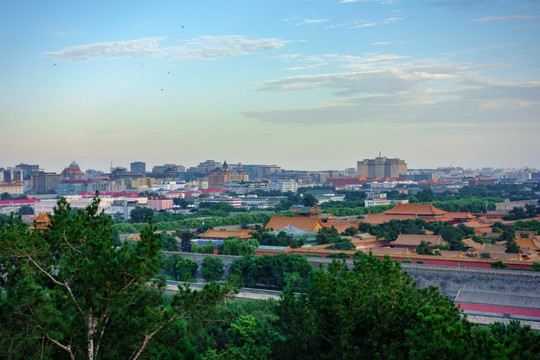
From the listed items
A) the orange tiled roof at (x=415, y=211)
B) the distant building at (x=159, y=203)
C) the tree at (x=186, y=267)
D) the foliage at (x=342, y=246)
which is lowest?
the tree at (x=186, y=267)

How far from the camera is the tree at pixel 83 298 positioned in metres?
8.27

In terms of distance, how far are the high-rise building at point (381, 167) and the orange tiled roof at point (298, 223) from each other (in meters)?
107

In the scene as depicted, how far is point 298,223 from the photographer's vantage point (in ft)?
120

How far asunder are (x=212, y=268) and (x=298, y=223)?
11.2 m

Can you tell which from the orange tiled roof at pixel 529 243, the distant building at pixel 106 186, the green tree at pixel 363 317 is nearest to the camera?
the green tree at pixel 363 317

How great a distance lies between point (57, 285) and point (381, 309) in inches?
158

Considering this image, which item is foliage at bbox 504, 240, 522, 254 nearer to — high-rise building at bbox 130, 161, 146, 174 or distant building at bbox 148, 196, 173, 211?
distant building at bbox 148, 196, 173, 211

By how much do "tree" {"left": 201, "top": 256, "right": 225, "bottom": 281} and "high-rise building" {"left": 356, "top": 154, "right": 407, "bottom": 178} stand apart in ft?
389

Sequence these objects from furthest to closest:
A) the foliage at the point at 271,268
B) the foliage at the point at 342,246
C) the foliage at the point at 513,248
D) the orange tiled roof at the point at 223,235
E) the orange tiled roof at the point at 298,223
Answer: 1. the orange tiled roof at the point at 298,223
2. the orange tiled roof at the point at 223,235
3. the foliage at the point at 342,246
4. the foliage at the point at 513,248
5. the foliage at the point at 271,268

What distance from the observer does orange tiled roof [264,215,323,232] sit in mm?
35938

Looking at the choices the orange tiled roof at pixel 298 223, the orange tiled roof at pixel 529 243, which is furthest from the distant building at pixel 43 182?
the orange tiled roof at pixel 529 243

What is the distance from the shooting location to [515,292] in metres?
20.7

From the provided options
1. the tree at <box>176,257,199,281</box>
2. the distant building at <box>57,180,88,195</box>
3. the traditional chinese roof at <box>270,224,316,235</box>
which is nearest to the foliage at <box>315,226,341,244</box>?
the traditional chinese roof at <box>270,224,316,235</box>

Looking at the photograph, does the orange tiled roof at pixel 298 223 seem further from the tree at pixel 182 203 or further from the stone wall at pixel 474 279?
the tree at pixel 182 203
